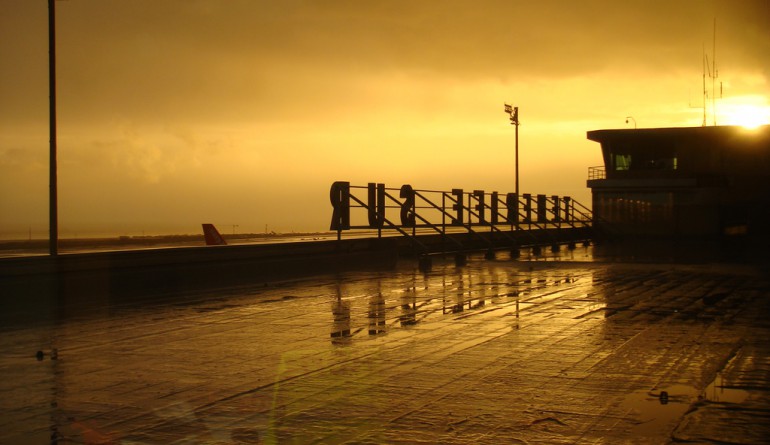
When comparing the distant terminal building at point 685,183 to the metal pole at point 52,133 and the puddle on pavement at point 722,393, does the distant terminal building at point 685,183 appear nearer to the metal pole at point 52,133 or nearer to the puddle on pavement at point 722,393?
the metal pole at point 52,133

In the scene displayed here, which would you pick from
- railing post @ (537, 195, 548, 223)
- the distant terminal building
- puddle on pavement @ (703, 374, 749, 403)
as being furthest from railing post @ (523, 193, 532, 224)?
puddle on pavement @ (703, 374, 749, 403)

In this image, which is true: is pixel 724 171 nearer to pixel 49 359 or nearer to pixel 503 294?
pixel 503 294

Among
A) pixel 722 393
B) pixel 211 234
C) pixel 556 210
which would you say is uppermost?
pixel 556 210

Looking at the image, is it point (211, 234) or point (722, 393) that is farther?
point (211, 234)

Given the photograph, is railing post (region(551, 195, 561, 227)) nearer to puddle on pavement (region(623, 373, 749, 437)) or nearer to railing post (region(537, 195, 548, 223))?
railing post (region(537, 195, 548, 223))

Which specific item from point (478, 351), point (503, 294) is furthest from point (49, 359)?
point (503, 294)

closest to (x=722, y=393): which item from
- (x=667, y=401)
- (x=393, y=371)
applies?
(x=667, y=401)

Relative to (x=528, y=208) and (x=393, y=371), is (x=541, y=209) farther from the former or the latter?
(x=393, y=371)

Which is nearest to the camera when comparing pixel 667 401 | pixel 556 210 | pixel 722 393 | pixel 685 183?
pixel 667 401

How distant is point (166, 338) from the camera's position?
34.1ft

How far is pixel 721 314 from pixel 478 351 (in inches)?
210

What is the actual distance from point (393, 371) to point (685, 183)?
150ft

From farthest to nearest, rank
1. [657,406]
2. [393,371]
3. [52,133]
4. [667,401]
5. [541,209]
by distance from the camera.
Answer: [541,209] → [52,133] → [393,371] → [667,401] → [657,406]

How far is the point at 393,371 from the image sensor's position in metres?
8.12
